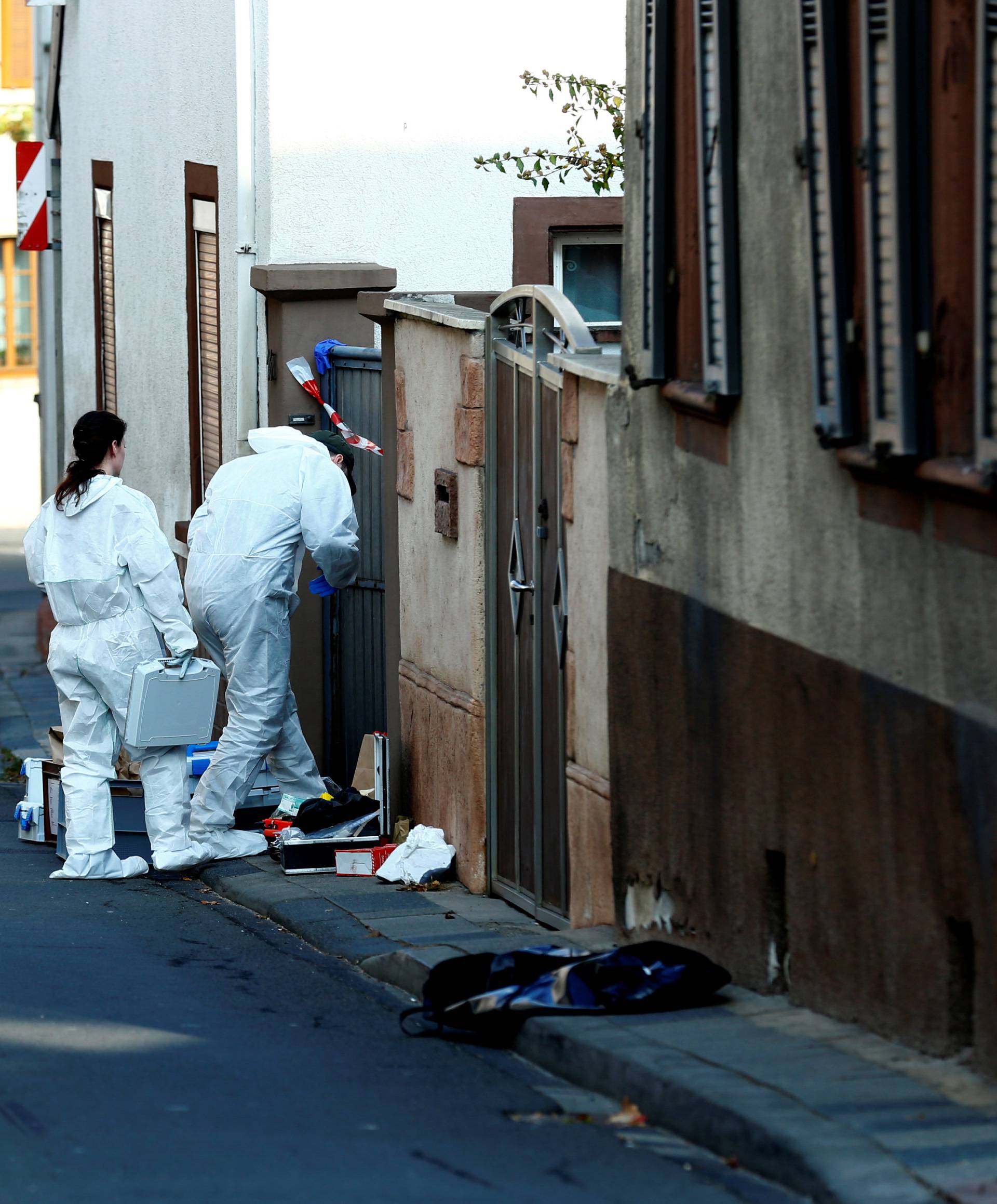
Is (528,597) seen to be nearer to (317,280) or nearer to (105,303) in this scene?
(317,280)

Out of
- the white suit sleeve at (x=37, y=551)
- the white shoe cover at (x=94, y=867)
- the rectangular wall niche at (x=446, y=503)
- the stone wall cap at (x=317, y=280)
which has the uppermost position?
→ the stone wall cap at (x=317, y=280)

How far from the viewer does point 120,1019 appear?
20.9 ft

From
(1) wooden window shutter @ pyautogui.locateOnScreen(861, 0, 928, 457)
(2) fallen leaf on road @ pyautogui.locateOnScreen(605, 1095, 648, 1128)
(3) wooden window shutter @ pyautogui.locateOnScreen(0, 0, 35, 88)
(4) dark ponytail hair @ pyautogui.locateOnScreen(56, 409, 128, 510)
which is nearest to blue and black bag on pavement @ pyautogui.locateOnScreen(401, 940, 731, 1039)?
(2) fallen leaf on road @ pyautogui.locateOnScreen(605, 1095, 648, 1128)

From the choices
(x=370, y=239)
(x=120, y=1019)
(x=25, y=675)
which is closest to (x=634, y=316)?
(x=120, y=1019)

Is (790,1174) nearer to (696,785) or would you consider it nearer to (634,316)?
(696,785)

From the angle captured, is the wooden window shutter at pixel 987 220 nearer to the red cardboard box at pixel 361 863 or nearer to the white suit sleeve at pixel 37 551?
the red cardboard box at pixel 361 863

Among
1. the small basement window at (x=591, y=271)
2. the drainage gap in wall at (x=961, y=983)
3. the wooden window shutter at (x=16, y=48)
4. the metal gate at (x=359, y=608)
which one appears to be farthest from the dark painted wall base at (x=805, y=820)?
the wooden window shutter at (x=16, y=48)

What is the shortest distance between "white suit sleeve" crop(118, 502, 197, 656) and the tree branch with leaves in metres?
2.72

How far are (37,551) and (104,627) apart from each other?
45cm

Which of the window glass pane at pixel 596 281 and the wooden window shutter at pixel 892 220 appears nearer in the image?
the wooden window shutter at pixel 892 220

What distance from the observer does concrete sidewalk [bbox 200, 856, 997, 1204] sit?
4531 mm

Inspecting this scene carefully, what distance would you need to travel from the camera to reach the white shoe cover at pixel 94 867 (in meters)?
9.12

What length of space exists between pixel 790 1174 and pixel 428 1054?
5.17 ft

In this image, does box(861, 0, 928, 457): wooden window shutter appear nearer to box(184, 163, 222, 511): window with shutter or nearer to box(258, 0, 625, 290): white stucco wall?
box(258, 0, 625, 290): white stucco wall
